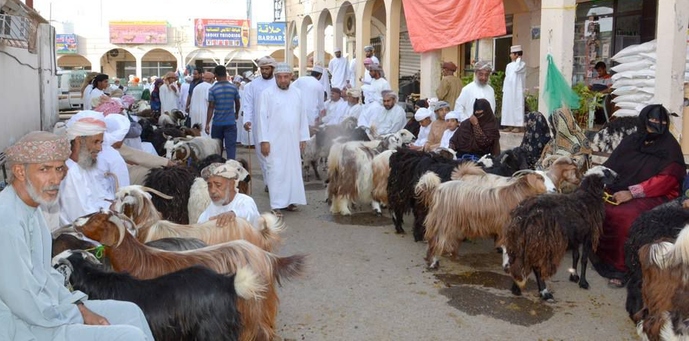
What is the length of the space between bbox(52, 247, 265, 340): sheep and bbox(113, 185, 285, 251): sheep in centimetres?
119

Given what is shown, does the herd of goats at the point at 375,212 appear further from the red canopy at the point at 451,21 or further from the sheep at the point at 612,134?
the red canopy at the point at 451,21

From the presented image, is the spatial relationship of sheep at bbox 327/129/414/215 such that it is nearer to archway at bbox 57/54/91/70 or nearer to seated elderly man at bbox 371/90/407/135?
seated elderly man at bbox 371/90/407/135

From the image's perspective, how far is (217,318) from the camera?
334 centimetres

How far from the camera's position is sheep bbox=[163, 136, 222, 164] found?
832 cm

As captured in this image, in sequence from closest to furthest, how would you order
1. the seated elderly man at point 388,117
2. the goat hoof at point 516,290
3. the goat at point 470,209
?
the goat hoof at point 516,290 < the goat at point 470,209 < the seated elderly man at point 388,117

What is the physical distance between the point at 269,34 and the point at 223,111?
118 feet

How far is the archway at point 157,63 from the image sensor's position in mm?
47250

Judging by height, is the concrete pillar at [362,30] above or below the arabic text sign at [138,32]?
below

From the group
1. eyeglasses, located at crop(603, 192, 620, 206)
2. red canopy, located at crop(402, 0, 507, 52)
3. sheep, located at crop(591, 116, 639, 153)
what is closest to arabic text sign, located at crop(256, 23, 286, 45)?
red canopy, located at crop(402, 0, 507, 52)

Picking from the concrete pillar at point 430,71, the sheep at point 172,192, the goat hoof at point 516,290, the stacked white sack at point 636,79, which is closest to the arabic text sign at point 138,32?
the concrete pillar at point 430,71

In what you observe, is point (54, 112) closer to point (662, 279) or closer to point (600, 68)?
point (600, 68)

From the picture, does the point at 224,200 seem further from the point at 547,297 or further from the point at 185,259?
the point at 547,297

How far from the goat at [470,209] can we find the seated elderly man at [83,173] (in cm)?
294

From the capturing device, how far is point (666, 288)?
3.86 m
